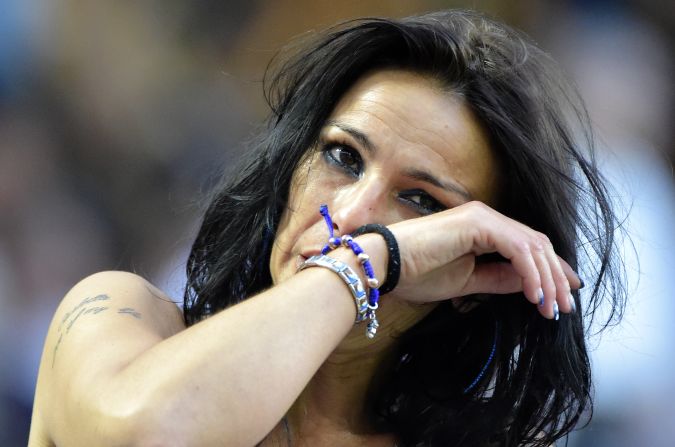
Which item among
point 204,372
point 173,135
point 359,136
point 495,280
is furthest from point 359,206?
point 173,135

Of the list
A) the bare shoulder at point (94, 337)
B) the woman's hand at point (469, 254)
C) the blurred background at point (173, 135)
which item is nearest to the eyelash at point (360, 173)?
the woman's hand at point (469, 254)

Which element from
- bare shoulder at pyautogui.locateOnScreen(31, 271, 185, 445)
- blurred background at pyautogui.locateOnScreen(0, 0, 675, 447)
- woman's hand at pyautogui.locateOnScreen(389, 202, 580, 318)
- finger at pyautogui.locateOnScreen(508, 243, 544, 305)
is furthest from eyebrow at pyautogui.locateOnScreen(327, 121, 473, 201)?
blurred background at pyautogui.locateOnScreen(0, 0, 675, 447)

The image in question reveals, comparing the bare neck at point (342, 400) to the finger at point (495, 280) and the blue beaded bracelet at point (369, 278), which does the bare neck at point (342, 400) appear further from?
the blue beaded bracelet at point (369, 278)

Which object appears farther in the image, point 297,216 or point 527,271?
point 297,216

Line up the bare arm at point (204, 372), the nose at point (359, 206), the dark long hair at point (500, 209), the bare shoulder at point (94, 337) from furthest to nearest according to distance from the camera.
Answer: the dark long hair at point (500, 209) → the nose at point (359, 206) → the bare shoulder at point (94, 337) → the bare arm at point (204, 372)

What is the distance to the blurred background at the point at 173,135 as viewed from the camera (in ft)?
11.5

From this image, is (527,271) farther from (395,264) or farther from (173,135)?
(173,135)

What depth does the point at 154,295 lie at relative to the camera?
2.15 metres

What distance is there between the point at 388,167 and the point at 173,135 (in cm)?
214

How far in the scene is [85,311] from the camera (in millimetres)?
1979

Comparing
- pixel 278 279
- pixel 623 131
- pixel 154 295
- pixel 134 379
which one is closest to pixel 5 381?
pixel 154 295

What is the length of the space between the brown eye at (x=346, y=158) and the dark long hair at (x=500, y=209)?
120mm

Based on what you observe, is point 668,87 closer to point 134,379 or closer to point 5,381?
point 5,381

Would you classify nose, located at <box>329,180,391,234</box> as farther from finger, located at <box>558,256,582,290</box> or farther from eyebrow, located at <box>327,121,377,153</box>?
finger, located at <box>558,256,582,290</box>
